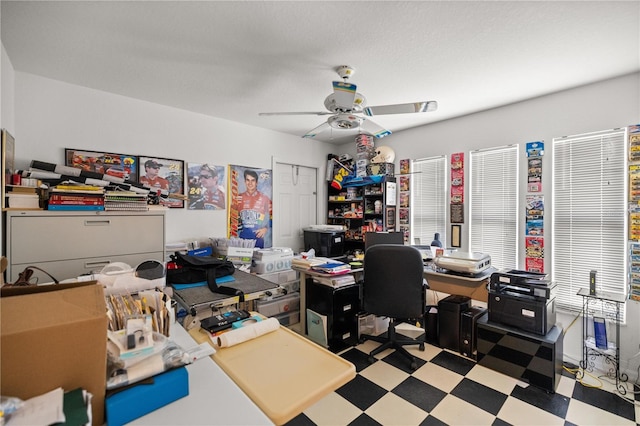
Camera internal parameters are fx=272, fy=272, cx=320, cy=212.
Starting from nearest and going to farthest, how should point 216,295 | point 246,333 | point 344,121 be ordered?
point 246,333, point 216,295, point 344,121

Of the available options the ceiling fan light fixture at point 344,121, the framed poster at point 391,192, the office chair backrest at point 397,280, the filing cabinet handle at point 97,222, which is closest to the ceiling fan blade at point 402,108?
the ceiling fan light fixture at point 344,121

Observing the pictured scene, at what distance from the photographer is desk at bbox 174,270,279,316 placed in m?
1.44

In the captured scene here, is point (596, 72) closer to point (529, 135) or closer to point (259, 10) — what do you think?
point (529, 135)

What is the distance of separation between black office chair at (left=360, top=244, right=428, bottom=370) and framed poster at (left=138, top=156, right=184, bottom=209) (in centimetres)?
222

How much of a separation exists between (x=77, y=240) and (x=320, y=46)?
7.00 feet

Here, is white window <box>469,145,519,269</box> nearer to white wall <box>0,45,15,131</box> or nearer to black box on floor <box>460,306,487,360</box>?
black box on floor <box>460,306,487,360</box>

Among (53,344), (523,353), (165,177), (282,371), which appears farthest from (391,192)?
(53,344)

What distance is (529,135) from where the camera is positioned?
2889 millimetres

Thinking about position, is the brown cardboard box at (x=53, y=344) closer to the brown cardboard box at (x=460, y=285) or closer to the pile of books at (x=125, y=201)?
the pile of books at (x=125, y=201)

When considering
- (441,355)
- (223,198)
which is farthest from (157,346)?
(223,198)

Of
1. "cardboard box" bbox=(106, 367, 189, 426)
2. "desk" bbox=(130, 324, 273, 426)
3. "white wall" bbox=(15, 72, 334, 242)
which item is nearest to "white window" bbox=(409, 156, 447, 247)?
"white wall" bbox=(15, 72, 334, 242)

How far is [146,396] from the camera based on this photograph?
0.76 metres

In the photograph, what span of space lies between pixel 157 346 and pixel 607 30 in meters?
2.98

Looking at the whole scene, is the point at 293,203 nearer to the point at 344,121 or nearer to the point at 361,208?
the point at 361,208
